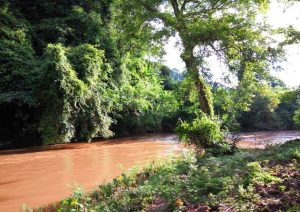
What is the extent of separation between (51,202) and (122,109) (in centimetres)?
1566

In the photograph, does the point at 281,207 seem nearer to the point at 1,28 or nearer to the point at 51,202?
the point at 51,202

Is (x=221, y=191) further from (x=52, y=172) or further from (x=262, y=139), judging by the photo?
(x=262, y=139)

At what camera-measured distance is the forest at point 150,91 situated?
543 cm

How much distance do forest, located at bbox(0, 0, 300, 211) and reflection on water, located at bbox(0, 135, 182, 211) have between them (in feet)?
4.67

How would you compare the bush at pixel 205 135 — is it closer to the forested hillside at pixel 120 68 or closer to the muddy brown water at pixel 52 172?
the forested hillside at pixel 120 68

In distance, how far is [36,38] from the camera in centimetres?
2156

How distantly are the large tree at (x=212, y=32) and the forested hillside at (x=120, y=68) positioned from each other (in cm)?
4

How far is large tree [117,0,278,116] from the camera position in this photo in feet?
34.6

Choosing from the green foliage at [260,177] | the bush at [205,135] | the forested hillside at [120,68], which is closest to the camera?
the green foliage at [260,177]

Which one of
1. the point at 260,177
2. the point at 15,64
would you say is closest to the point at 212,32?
the point at 260,177

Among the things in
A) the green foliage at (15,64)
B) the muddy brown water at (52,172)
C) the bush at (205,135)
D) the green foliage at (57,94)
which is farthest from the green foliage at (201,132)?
the green foliage at (15,64)

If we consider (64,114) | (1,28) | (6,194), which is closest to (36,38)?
(1,28)

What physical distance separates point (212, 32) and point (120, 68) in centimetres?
1303

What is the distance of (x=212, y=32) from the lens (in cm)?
1029
